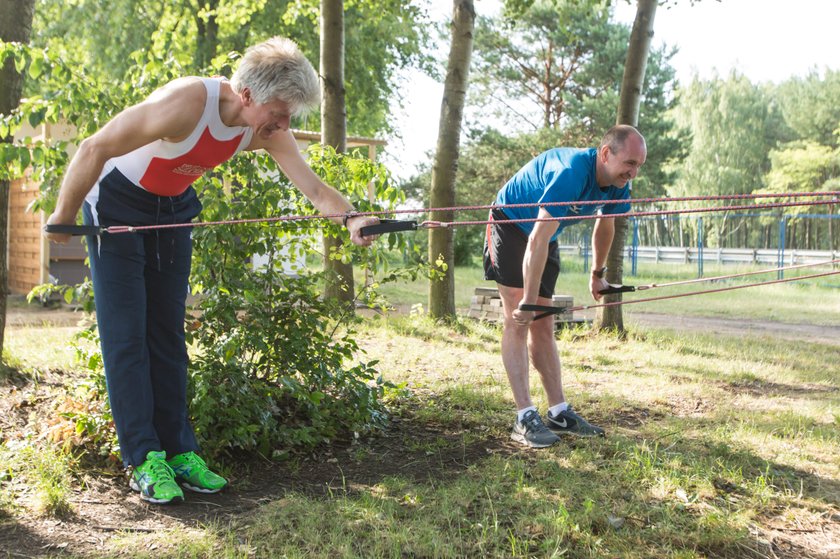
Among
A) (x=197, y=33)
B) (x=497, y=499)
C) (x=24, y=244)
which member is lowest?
(x=497, y=499)

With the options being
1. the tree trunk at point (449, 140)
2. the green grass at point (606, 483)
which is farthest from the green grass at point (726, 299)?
the green grass at point (606, 483)

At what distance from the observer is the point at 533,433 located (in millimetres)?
3846

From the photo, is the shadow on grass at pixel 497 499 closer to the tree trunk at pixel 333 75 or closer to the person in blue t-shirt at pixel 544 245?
the person in blue t-shirt at pixel 544 245

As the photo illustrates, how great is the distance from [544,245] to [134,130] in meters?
1.84

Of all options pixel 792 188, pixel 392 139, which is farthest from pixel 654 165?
pixel 792 188

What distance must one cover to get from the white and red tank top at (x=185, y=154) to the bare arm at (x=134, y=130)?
0.05 metres

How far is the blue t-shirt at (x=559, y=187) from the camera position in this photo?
11.8ft

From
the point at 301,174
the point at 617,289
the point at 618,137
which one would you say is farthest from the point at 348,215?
the point at 617,289

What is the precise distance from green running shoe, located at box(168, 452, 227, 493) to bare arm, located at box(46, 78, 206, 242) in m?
1.09

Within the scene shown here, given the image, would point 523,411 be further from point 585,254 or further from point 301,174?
point 585,254

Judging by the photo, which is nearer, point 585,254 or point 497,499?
point 497,499

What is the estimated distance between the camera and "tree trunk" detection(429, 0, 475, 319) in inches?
328

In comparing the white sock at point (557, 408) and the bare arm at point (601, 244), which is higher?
the bare arm at point (601, 244)

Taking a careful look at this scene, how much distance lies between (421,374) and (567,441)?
1943 mm
